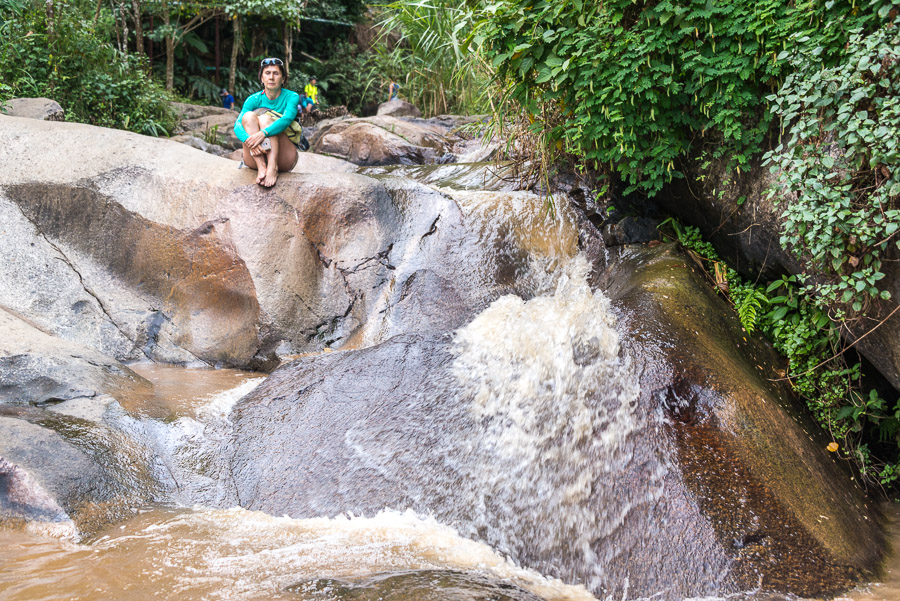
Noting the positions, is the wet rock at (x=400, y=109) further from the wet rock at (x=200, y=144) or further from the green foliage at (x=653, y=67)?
the green foliage at (x=653, y=67)

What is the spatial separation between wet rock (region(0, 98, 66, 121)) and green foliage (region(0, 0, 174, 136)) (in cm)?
44

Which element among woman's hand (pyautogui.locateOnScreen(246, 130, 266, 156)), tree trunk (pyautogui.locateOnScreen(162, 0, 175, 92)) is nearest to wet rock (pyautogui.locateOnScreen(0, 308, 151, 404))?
woman's hand (pyautogui.locateOnScreen(246, 130, 266, 156))

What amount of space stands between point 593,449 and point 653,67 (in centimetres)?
233

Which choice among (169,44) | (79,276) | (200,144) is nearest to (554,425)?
(79,276)

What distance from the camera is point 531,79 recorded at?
14.7 feet

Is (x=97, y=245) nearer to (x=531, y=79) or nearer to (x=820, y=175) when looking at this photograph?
(x=531, y=79)

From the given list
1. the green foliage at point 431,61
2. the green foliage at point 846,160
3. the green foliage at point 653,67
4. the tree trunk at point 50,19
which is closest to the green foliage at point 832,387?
the green foliage at point 846,160

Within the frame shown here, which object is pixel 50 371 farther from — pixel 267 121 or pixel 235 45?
pixel 235 45

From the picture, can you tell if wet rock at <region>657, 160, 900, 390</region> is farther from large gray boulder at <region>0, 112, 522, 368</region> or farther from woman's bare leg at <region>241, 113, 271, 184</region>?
woman's bare leg at <region>241, 113, 271, 184</region>

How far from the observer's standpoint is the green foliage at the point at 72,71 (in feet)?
26.4

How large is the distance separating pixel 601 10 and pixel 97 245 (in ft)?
14.4

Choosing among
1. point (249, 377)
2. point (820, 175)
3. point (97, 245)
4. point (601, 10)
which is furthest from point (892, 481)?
point (97, 245)

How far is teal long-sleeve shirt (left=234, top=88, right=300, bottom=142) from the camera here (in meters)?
5.35

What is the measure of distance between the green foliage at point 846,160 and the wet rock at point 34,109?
7.50 m
